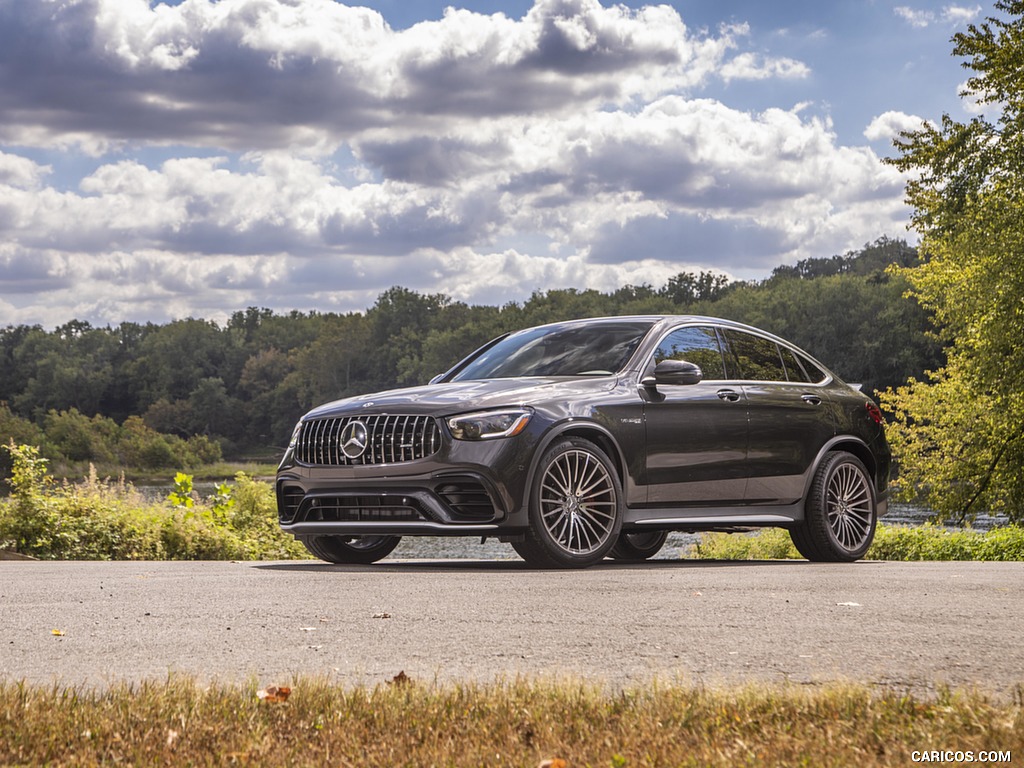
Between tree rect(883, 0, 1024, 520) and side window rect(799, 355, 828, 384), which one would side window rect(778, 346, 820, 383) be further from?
tree rect(883, 0, 1024, 520)

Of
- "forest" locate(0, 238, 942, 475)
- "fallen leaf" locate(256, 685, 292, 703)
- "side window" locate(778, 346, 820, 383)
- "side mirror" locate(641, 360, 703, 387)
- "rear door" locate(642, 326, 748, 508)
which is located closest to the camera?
"fallen leaf" locate(256, 685, 292, 703)

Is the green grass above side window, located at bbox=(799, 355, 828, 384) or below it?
below

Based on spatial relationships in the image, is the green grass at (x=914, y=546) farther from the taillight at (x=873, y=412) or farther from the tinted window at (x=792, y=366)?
the tinted window at (x=792, y=366)

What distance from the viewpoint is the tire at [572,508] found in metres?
8.50

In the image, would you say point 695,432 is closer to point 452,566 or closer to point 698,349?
point 698,349

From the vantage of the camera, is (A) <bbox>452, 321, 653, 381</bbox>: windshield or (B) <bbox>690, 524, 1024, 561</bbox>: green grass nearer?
(A) <bbox>452, 321, 653, 381</bbox>: windshield

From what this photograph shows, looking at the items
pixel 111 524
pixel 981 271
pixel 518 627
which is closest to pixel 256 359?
pixel 981 271

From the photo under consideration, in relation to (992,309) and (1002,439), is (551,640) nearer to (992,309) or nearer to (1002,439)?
(992,309)

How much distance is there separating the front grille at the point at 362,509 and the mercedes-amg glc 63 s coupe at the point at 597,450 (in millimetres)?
13

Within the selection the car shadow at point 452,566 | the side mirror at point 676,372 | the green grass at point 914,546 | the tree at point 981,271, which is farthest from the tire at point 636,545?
the tree at point 981,271

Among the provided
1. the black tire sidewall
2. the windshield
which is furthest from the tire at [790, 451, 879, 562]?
the windshield

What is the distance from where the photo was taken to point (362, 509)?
8891 mm

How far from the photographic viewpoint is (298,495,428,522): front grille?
340 inches

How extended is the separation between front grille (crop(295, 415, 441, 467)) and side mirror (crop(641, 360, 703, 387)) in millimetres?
1641
